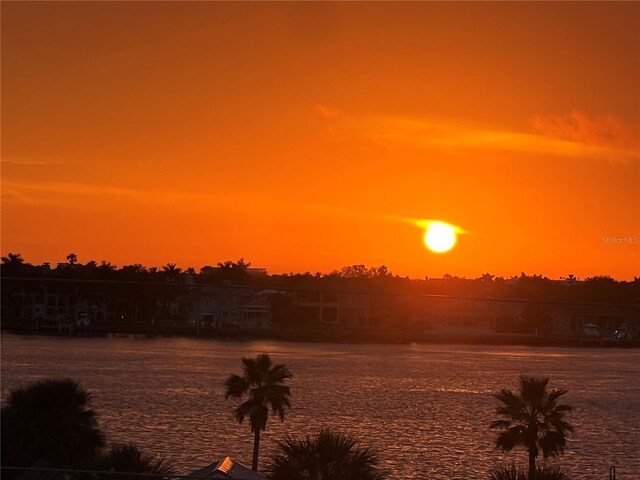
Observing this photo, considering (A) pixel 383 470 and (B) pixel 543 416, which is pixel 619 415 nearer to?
(A) pixel 383 470

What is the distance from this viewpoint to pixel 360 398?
9988cm

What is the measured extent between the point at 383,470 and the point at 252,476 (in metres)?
26.4

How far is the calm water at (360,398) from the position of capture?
62.1 m

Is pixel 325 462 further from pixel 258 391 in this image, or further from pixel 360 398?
pixel 360 398

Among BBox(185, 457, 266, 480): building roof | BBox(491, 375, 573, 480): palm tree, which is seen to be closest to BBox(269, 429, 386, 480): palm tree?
BBox(185, 457, 266, 480): building roof

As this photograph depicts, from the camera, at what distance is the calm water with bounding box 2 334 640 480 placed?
62.1 m

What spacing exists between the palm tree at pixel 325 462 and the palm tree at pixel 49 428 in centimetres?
1101

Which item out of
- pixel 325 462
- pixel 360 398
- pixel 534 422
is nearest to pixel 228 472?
pixel 325 462

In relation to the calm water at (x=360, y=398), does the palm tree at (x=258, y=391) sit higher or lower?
higher

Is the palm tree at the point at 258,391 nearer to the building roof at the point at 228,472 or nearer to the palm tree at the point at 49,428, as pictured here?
the palm tree at the point at 49,428

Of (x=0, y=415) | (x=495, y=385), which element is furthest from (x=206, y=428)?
(x=495, y=385)

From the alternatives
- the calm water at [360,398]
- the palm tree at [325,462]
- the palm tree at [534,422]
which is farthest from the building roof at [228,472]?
the calm water at [360,398]

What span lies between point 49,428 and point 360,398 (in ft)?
221

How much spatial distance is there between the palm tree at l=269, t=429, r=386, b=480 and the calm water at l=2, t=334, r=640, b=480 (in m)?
27.7
